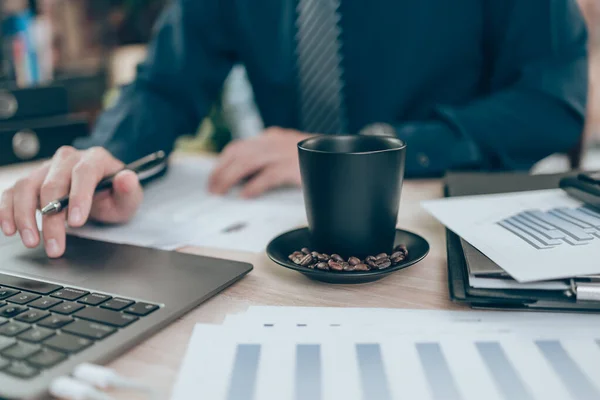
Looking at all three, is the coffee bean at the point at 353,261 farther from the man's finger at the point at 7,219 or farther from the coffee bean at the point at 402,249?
the man's finger at the point at 7,219

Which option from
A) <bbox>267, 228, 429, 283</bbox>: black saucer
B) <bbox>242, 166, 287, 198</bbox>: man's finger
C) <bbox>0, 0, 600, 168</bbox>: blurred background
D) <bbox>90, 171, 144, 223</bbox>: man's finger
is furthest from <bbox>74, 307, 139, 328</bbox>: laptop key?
<bbox>0, 0, 600, 168</bbox>: blurred background

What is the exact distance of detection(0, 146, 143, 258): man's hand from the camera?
1.65 ft

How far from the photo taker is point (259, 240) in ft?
1.81

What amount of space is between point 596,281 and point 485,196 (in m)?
0.22

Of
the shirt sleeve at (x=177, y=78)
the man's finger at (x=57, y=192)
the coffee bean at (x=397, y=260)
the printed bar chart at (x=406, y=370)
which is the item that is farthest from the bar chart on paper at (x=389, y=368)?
the shirt sleeve at (x=177, y=78)

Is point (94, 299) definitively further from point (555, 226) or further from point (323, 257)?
point (555, 226)

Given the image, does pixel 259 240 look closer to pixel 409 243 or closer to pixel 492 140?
pixel 409 243

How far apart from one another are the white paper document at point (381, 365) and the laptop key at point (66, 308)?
85 millimetres

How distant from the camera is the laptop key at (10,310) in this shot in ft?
1.19

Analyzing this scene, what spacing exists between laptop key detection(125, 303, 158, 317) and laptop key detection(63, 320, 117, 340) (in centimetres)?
3

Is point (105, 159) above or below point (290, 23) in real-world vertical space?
below

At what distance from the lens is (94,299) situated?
39cm

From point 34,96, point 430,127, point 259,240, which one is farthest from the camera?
point 34,96

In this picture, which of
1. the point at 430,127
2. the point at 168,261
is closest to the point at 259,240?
the point at 168,261
